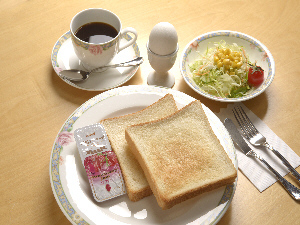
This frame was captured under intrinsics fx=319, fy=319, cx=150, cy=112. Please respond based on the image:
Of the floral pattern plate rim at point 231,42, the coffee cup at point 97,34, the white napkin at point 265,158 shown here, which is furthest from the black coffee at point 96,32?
the white napkin at point 265,158

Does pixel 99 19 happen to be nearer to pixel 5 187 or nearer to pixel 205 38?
pixel 205 38

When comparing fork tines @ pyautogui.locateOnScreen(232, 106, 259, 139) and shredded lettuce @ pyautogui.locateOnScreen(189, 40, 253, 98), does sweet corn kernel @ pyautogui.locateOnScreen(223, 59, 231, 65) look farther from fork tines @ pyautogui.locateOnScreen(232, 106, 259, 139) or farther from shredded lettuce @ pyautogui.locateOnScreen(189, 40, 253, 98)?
fork tines @ pyautogui.locateOnScreen(232, 106, 259, 139)

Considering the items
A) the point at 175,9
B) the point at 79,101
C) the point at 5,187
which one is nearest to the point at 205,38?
the point at 175,9

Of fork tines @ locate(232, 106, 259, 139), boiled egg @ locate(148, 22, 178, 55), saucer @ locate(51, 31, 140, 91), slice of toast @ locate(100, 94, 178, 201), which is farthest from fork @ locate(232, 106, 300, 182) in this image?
saucer @ locate(51, 31, 140, 91)

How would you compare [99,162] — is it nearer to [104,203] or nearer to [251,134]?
[104,203]

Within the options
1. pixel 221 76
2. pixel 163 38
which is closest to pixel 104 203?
pixel 163 38
